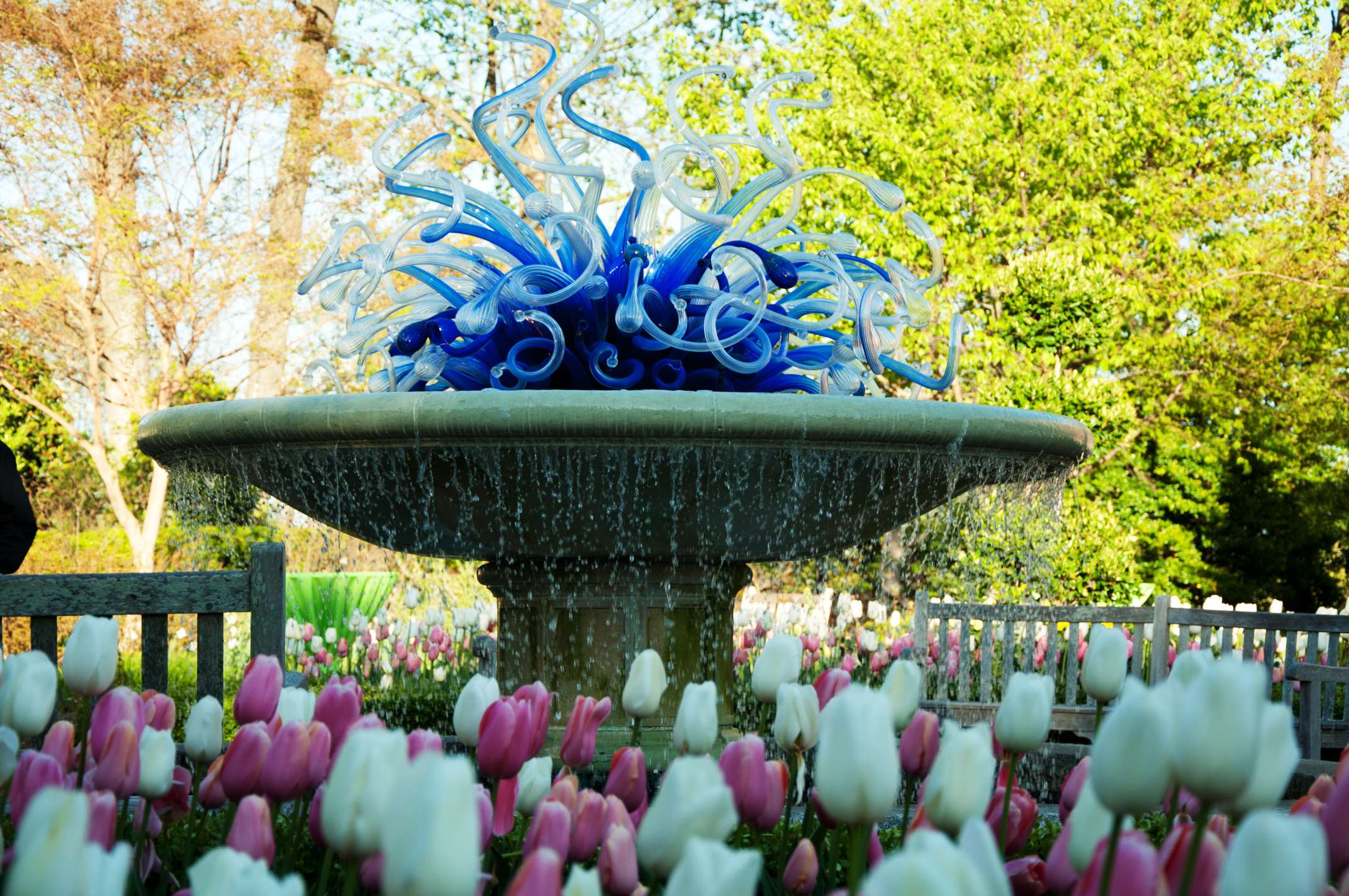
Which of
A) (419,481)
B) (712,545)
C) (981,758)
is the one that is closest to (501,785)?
(981,758)

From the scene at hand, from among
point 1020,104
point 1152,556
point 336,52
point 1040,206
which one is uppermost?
point 336,52

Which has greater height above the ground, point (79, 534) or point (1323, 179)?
point (1323, 179)

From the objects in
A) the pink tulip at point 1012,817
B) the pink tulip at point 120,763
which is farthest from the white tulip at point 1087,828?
the pink tulip at point 120,763

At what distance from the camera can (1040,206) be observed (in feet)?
49.3

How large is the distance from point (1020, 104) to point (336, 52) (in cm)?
1001

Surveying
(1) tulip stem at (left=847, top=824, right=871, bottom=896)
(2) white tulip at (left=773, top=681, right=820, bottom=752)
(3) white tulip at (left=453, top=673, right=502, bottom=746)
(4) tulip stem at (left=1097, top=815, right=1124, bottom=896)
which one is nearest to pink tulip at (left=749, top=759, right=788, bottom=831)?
(2) white tulip at (left=773, top=681, right=820, bottom=752)

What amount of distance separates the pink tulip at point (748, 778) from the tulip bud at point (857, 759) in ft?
1.10

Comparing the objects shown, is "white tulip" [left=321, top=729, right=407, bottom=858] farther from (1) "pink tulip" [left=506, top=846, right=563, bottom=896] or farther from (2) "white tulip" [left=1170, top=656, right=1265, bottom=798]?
(2) "white tulip" [left=1170, top=656, right=1265, bottom=798]

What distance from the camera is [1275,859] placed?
779 mm

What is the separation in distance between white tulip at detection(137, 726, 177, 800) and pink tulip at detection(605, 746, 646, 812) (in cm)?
49

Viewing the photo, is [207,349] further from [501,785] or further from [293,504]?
[501,785]

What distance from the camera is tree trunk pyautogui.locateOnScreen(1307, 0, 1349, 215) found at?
15.6 metres

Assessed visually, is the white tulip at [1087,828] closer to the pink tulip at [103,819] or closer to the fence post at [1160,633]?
the pink tulip at [103,819]

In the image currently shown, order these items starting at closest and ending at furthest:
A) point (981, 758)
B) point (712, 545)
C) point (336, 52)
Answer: point (981, 758), point (712, 545), point (336, 52)
